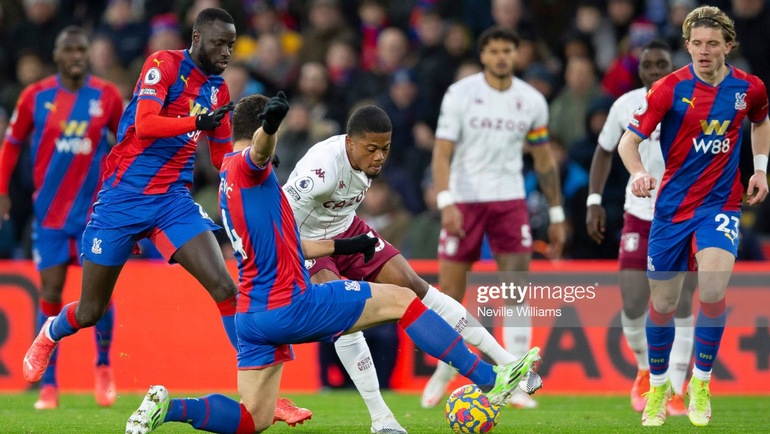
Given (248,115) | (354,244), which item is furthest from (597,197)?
(248,115)

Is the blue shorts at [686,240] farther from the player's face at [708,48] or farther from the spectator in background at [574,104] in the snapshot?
the spectator in background at [574,104]

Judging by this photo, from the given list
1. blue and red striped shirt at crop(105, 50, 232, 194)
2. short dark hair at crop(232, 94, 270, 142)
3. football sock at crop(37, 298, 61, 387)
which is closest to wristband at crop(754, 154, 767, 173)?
short dark hair at crop(232, 94, 270, 142)

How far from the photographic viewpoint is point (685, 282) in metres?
9.60

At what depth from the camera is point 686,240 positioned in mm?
8391

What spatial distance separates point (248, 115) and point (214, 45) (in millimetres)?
1500

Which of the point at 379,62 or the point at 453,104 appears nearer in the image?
the point at 453,104

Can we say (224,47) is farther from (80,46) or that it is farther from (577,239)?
(577,239)

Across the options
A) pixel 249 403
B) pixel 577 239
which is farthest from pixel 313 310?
pixel 577 239

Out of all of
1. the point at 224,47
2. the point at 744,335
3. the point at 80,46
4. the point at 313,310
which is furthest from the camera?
the point at 744,335

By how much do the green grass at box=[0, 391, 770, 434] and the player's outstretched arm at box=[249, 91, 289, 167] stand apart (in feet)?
7.78

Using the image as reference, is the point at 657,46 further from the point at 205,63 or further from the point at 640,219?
the point at 205,63

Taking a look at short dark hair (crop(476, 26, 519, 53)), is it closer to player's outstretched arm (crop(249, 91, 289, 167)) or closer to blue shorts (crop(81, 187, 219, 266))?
blue shorts (crop(81, 187, 219, 266))

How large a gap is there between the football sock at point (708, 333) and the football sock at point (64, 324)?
452 centimetres

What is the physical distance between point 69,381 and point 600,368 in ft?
18.0
